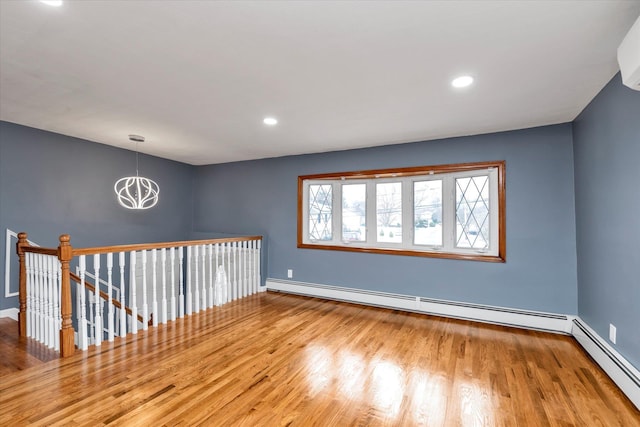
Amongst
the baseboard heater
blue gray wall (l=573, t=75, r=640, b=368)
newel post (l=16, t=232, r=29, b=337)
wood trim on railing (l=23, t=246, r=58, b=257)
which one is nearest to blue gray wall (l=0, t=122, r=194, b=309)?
newel post (l=16, t=232, r=29, b=337)

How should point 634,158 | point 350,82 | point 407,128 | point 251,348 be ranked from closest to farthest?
point 634,158, point 350,82, point 251,348, point 407,128

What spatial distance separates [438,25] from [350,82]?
826 millimetres

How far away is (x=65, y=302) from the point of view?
2.63 m

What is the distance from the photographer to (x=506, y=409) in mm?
1966

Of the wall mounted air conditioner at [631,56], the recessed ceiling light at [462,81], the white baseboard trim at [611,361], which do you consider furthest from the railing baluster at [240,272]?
the wall mounted air conditioner at [631,56]

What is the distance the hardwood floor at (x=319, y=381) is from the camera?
6.15 feet

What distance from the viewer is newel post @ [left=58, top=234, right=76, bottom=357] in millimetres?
2575

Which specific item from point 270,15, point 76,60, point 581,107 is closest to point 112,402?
point 76,60

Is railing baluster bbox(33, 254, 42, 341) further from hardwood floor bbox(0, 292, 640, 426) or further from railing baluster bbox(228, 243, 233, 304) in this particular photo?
railing baluster bbox(228, 243, 233, 304)

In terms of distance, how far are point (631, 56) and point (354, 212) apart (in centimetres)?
336

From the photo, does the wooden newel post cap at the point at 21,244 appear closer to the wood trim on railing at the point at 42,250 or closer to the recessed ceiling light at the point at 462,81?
the wood trim on railing at the point at 42,250

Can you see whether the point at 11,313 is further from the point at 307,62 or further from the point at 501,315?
the point at 501,315

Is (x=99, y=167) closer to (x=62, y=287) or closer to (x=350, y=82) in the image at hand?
(x=62, y=287)

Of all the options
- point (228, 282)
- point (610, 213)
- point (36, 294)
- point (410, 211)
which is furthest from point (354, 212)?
point (36, 294)
